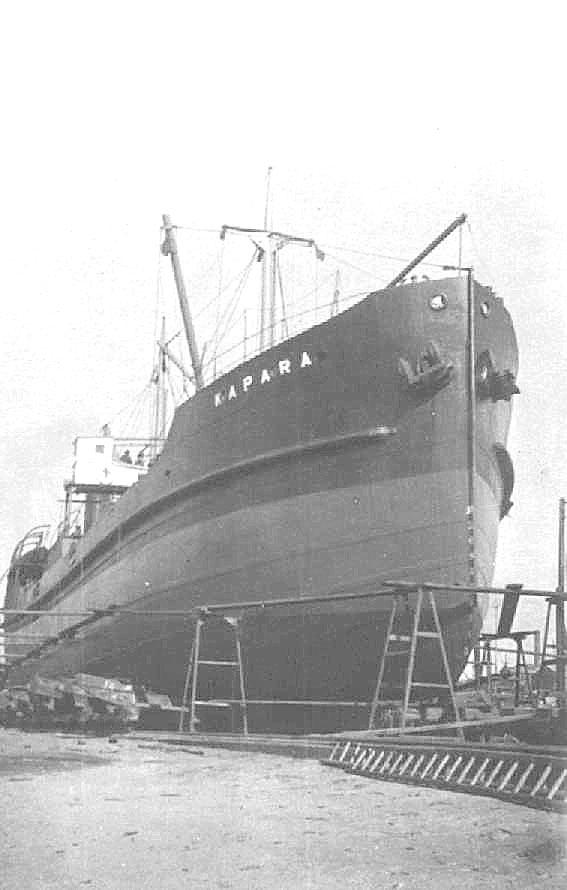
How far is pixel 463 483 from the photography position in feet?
38.3

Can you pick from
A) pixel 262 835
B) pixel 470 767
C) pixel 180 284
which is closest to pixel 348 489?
pixel 470 767

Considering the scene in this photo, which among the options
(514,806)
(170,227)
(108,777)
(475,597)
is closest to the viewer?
(514,806)

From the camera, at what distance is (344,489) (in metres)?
11.8

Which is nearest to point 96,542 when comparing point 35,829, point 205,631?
point 205,631

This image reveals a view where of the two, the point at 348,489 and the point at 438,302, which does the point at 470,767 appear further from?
the point at 438,302

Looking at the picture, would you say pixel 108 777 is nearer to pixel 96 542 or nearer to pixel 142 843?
pixel 142 843

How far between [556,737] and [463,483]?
147 inches

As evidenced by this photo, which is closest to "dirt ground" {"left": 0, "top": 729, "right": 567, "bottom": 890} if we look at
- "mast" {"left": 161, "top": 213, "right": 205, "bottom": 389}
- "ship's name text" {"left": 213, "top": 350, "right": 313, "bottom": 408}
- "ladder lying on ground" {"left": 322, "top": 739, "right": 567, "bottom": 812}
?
"ladder lying on ground" {"left": 322, "top": 739, "right": 567, "bottom": 812}

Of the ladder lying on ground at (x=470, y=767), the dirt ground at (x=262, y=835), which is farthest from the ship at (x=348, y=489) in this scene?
the dirt ground at (x=262, y=835)

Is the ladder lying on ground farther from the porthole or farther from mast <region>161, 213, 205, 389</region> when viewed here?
mast <region>161, 213, 205, 389</region>

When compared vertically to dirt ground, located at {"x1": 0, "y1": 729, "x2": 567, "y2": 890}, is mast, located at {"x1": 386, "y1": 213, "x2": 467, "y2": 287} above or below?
above

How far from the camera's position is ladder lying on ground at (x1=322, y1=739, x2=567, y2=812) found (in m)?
5.39

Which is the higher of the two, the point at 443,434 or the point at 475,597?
the point at 443,434

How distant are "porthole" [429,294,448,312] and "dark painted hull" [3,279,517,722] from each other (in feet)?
0.20
